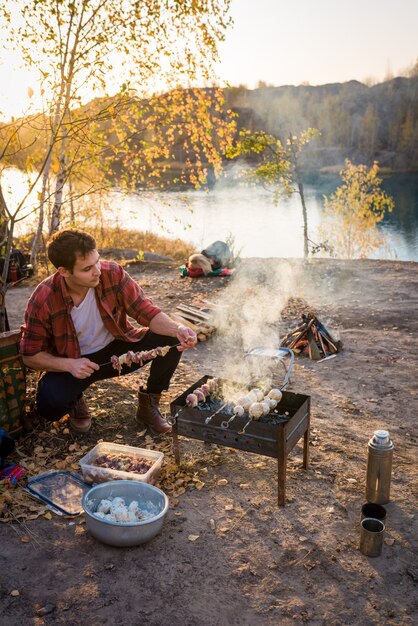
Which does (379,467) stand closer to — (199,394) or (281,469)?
(281,469)

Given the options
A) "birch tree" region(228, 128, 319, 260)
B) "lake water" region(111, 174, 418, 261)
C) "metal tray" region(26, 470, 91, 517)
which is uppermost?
"birch tree" region(228, 128, 319, 260)

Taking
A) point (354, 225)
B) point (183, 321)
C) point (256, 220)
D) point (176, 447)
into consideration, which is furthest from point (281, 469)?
point (256, 220)

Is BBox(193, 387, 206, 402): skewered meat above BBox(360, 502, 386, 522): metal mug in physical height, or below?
above

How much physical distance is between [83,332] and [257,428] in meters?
1.63

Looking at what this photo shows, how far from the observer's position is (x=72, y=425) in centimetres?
416

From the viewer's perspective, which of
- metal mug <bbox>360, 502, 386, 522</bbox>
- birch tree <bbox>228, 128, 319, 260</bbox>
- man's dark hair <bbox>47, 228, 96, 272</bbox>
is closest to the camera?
metal mug <bbox>360, 502, 386, 522</bbox>

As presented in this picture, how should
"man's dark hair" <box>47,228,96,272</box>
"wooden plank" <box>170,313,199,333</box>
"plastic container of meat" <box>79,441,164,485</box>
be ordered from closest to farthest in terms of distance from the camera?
"plastic container of meat" <box>79,441,164,485</box> → "man's dark hair" <box>47,228,96,272</box> → "wooden plank" <box>170,313,199,333</box>

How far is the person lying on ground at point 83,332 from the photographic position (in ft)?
12.2

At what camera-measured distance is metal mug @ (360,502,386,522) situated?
3.01m

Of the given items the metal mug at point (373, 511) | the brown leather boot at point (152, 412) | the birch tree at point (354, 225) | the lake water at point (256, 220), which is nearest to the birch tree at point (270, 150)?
the lake water at point (256, 220)

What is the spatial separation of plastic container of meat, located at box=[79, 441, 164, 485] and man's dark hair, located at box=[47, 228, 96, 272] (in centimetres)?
132

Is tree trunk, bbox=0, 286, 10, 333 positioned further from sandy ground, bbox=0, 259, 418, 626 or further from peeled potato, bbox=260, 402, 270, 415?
peeled potato, bbox=260, 402, 270, 415

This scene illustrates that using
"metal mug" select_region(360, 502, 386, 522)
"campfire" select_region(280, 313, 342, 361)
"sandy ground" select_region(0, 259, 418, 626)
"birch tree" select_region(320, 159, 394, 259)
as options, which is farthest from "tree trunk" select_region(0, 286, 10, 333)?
"birch tree" select_region(320, 159, 394, 259)

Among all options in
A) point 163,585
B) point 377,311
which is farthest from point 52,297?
point 377,311
